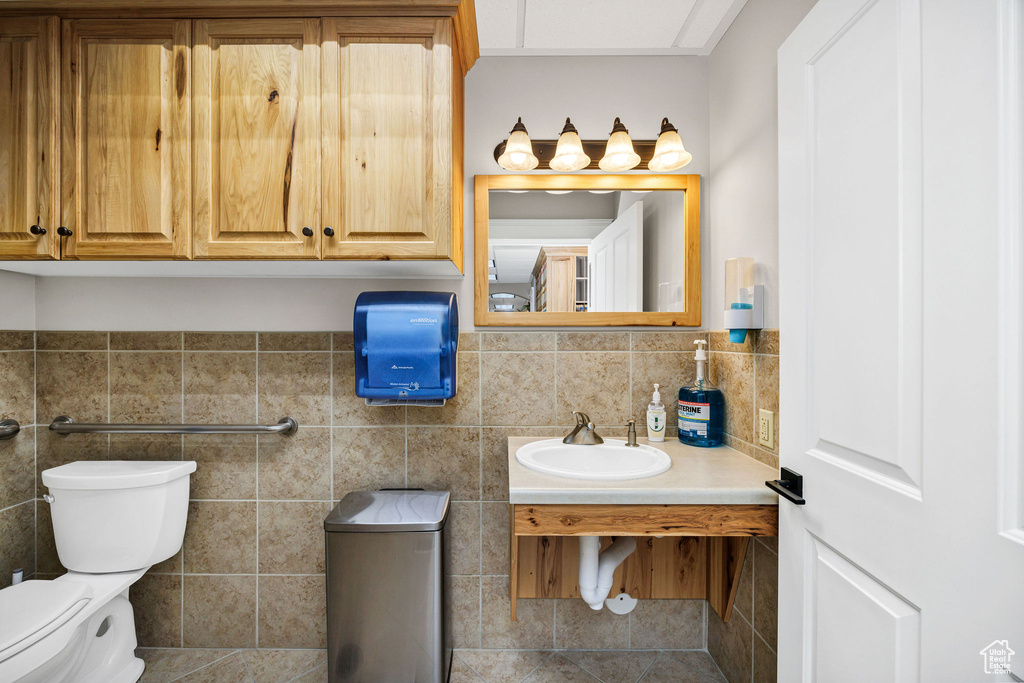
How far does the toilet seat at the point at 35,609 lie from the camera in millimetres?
1131

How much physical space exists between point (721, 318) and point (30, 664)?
86.0 inches

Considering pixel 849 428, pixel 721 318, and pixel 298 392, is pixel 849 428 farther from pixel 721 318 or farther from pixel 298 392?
pixel 298 392

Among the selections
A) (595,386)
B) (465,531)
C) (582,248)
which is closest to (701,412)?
(595,386)

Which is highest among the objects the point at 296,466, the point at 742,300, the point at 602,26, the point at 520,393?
the point at 602,26

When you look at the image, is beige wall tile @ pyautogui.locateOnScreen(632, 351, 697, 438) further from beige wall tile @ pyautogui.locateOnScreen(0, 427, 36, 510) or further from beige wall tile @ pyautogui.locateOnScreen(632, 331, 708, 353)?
beige wall tile @ pyautogui.locateOnScreen(0, 427, 36, 510)

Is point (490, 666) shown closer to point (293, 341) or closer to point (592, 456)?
point (592, 456)

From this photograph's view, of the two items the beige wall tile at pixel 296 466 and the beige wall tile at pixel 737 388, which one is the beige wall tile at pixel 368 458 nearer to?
the beige wall tile at pixel 296 466

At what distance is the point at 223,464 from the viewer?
174 centimetres

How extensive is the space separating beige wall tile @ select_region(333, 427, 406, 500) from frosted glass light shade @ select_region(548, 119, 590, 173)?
114 cm

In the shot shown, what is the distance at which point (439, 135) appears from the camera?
52.6 inches

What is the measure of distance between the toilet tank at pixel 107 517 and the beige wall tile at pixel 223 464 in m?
0.18

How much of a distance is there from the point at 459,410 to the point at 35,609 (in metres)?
1.28

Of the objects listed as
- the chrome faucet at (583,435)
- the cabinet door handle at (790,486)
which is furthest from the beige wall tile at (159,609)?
the cabinet door handle at (790,486)

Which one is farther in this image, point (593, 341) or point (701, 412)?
point (593, 341)
